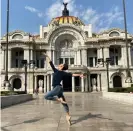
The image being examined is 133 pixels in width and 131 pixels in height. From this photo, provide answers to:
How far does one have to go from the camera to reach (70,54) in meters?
72.4

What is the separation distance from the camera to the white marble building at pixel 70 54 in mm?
66000

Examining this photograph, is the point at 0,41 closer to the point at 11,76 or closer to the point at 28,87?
the point at 11,76

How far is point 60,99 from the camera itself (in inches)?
345

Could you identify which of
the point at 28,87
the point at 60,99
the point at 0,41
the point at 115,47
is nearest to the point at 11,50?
the point at 0,41

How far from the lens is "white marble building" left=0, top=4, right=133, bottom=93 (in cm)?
6600

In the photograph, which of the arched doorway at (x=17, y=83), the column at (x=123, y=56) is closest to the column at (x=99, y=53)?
the column at (x=123, y=56)

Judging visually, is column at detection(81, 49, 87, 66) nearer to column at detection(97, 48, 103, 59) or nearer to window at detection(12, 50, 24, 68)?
column at detection(97, 48, 103, 59)

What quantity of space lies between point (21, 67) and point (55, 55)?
33.9 feet

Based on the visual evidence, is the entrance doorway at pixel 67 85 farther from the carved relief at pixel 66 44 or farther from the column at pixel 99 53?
the carved relief at pixel 66 44

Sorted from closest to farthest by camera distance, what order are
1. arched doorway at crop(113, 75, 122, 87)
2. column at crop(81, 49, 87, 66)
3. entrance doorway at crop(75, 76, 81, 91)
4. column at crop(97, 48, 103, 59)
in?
entrance doorway at crop(75, 76, 81, 91) → arched doorway at crop(113, 75, 122, 87) → column at crop(97, 48, 103, 59) → column at crop(81, 49, 87, 66)

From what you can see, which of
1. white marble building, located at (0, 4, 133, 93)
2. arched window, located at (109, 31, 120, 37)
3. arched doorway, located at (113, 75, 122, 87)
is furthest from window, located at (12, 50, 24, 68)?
arched doorway, located at (113, 75, 122, 87)

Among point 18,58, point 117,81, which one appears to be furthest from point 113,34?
point 18,58

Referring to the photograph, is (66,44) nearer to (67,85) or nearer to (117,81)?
(67,85)

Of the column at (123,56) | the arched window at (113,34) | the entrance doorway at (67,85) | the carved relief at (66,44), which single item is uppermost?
the arched window at (113,34)
